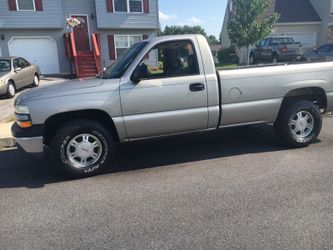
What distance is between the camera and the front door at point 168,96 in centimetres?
493

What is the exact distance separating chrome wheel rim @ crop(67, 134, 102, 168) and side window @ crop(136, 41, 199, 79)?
4.27 feet

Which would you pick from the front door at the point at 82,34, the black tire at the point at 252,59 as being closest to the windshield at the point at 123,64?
the front door at the point at 82,34

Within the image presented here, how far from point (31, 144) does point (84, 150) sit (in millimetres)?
707

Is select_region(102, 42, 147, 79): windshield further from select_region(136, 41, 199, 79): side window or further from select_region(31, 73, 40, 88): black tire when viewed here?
select_region(31, 73, 40, 88): black tire

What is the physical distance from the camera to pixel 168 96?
5.02 m

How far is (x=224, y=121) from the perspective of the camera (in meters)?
5.45

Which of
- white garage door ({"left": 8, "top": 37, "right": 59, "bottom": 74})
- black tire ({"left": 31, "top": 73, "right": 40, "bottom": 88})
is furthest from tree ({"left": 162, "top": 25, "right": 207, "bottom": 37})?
black tire ({"left": 31, "top": 73, "right": 40, "bottom": 88})

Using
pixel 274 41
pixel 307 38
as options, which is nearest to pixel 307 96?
pixel 274 41

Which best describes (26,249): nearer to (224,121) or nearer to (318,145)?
(224,121)

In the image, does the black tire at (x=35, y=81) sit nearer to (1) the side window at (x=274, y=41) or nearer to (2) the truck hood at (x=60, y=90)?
(2) the truck hood at (x=60, y=90)

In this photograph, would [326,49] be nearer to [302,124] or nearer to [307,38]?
[307,38]

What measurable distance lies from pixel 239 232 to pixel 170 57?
9.74 ft

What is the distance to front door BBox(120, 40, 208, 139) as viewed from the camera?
4.93 meters

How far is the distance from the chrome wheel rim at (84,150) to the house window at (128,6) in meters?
17.9
